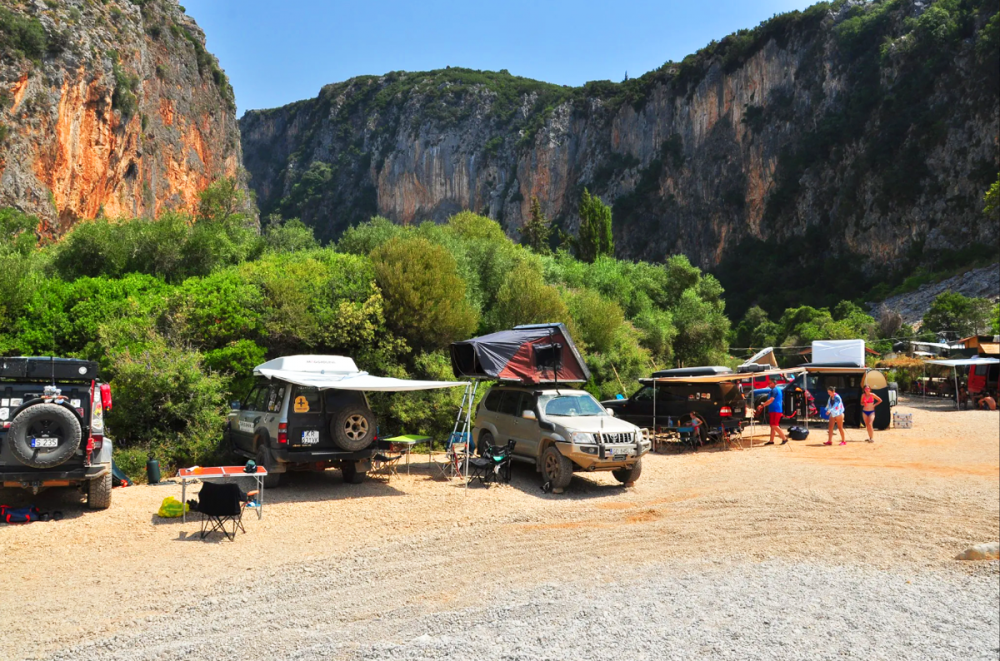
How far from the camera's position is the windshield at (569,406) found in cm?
1245

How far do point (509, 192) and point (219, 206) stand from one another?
84.6 metres

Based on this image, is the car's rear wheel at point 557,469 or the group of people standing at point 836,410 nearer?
the car's rear wheel at point 557,469

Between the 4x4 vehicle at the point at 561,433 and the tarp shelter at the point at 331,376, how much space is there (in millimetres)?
1461

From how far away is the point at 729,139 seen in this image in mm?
98688

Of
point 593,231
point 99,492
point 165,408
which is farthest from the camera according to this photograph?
point 593,231

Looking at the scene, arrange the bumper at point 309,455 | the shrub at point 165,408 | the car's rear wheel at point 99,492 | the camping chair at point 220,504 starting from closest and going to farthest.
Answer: the camping chair at point 220,504 < the car's rear wheel at point 99,492 < the bumper at point 309,455 < the shrub at point 165,408

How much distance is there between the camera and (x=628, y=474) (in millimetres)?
12188

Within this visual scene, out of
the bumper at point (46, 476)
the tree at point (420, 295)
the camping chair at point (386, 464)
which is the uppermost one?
the tree at point (420, 295)

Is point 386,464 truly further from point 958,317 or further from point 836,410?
point 958,317

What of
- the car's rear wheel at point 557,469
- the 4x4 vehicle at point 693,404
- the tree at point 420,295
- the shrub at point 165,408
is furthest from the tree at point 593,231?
the car's rear wheel at point 557,469

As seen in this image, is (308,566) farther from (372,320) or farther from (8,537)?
(372,320)

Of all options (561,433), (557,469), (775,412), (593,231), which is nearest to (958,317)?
(775,412)

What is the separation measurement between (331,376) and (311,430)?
0.93 metres

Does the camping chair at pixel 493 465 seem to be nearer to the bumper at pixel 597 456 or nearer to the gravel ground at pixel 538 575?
the gravel ground at pixel 538 575
